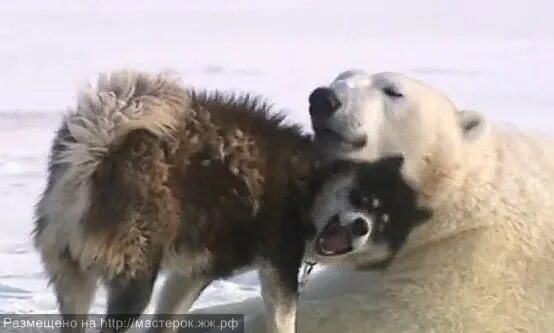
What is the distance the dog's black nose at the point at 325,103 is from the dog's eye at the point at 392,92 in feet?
0.50

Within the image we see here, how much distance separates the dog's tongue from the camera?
7.54 ft

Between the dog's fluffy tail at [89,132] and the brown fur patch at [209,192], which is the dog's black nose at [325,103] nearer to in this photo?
the brown fur patch at [209,192]

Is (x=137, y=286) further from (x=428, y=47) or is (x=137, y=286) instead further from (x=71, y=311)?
(x=428, y=47)

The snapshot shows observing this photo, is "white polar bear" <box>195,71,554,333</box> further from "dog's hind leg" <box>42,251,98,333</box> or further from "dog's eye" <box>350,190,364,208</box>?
"dog's hind leg" <box>42,251,98,333</box>

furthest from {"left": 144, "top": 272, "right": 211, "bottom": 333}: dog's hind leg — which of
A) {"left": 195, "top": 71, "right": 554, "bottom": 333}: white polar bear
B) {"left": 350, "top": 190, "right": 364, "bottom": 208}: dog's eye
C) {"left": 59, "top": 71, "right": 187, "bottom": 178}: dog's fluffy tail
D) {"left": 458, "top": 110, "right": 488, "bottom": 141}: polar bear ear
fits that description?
{"left": 458, "top": 110, "right": 488, "bottom": 141}: polar bear ear

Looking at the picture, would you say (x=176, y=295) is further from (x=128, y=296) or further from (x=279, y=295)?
(x=128, y=296)

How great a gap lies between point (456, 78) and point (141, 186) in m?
4.08

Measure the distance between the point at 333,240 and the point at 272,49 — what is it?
3.96 m

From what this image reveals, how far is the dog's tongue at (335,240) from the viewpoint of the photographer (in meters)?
2.30

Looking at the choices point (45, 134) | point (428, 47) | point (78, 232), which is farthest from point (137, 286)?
point (428, 47)

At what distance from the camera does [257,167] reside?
84.0 inches

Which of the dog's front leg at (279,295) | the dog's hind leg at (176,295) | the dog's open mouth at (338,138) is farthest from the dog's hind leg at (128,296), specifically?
the dog's open mouth at (338,138)

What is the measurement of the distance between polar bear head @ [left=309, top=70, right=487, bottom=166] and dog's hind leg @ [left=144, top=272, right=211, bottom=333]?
1.45 feet

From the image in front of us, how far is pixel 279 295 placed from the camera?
2.20 meters
